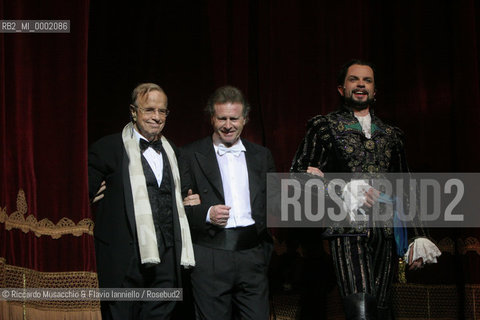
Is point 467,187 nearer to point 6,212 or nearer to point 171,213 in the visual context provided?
point 171,213

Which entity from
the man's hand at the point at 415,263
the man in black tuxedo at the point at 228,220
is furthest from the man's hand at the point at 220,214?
the man's hand at the point at 415,263

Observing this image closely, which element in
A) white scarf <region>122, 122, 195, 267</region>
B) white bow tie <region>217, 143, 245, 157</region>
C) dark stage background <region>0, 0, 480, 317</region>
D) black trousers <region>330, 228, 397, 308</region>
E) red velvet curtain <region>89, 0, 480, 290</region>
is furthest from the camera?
red velvet curtain <region>89, 0, 480, 290</region>

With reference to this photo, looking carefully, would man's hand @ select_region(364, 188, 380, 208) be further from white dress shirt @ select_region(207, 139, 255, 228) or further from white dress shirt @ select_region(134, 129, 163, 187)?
white dress shirt @ select_region(134, 129, 163, 187)

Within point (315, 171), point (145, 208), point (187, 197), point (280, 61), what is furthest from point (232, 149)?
point (280, 61)

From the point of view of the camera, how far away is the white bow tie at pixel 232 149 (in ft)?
11.4

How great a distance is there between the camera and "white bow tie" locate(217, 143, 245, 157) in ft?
11.4

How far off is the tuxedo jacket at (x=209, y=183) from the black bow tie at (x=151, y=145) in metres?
0.16

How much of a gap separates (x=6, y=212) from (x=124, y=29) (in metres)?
1.62

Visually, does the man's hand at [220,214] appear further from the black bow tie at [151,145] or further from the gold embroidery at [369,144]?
the gold embroidery at [369,144]

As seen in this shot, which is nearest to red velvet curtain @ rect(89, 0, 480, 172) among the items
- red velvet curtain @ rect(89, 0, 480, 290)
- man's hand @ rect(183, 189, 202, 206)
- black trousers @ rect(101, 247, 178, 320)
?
red velvet curtain @ rect(89, 0, 480, 290)

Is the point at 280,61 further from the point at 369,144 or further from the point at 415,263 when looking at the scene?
the point at 415,263

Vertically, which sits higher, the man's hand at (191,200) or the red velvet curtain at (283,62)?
the red velvet curtain at (283,62)

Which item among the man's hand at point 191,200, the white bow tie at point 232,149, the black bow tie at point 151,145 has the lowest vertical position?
the man's hand at point 191,200

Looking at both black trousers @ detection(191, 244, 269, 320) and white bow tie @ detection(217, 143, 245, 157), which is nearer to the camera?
black trousers @ detection(191, 244, 269, 320)
